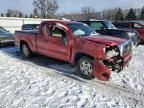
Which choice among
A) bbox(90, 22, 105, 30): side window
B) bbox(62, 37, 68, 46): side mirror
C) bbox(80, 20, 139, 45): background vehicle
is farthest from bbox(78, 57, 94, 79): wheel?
bbox(90, 22, 105, 30): side window

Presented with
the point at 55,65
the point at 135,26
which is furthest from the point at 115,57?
the point at 135,26

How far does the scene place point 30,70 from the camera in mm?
8016

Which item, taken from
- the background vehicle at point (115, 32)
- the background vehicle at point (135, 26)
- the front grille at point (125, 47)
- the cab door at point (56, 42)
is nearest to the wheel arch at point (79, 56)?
the cab door at point (56, 42)

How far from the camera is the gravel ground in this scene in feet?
17.1

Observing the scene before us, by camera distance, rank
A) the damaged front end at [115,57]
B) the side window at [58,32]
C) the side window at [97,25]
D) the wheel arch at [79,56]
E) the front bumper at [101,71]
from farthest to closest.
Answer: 1. the side window at [97,25]
2. the side window at [58,32]
3. the wheel arch at [79,56]
4. the damaged front end at [115,57]
5. the front bumper at [101,71]

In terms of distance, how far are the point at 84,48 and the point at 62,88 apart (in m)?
1.47

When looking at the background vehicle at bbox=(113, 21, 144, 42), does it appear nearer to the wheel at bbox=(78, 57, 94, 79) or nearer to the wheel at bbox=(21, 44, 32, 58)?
the wheel at bbox=(21, 44, 32, 58)

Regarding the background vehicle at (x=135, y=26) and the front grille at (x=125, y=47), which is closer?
the front grille at (x=125, y=47)

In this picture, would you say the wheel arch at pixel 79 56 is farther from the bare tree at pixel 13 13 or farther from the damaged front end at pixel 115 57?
the bare tree at pixel 13 13

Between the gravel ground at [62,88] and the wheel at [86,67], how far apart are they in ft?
0.68

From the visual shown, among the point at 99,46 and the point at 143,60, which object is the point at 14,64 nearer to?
the point at 99,46

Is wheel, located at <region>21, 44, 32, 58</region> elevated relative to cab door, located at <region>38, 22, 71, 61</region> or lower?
lower

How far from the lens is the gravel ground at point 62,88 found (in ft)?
17.1

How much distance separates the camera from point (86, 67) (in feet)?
23.1
